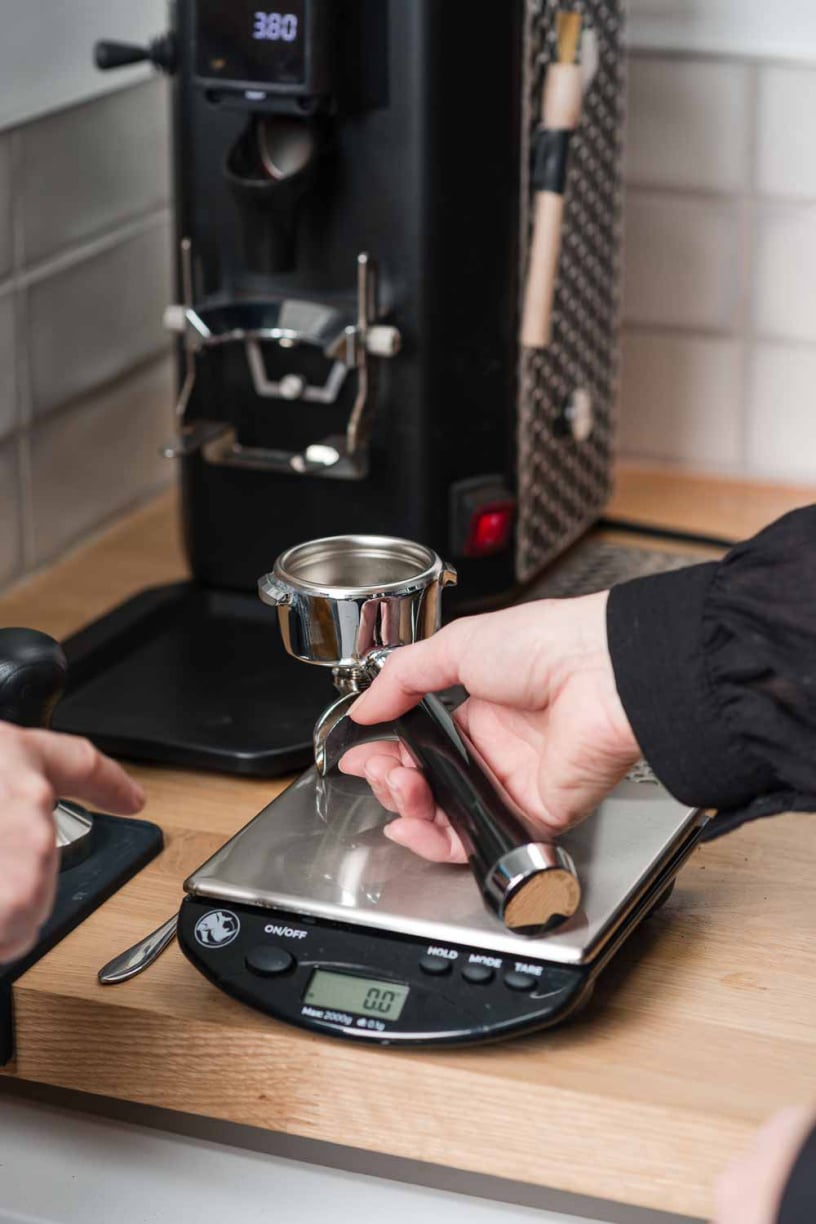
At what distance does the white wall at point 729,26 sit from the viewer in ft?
3.81

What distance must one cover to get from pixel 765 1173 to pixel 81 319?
783mm

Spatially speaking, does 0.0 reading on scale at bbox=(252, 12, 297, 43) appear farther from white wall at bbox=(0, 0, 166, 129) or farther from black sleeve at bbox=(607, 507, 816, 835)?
black sleeve at bbox=(607, 507, 816, 835)

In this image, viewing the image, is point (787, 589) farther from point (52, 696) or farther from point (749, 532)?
point (749, 532)

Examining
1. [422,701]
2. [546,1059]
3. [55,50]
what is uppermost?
[55,50]

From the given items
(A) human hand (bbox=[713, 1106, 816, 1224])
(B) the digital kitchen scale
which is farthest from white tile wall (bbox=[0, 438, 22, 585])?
(A) human hand (bbox=[713, 1106, 816, 1224])

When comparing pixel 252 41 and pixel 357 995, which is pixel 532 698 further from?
pixel 252 41

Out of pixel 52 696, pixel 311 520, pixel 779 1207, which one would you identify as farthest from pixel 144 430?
pixel 779 1207

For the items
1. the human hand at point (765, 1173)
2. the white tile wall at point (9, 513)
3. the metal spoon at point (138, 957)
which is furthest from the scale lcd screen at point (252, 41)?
the human hand at point (765, 1173)

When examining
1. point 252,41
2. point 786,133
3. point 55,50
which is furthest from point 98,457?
point 786,133

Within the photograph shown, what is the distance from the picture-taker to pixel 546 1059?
25.1 inches

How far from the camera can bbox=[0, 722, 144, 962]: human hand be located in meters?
0.55

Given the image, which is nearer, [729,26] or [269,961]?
[269,961]

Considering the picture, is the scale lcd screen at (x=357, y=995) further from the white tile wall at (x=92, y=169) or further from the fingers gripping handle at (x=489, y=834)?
the white tile wall at (x=92, y=169)

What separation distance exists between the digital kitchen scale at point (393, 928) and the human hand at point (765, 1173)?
0.10 metres
